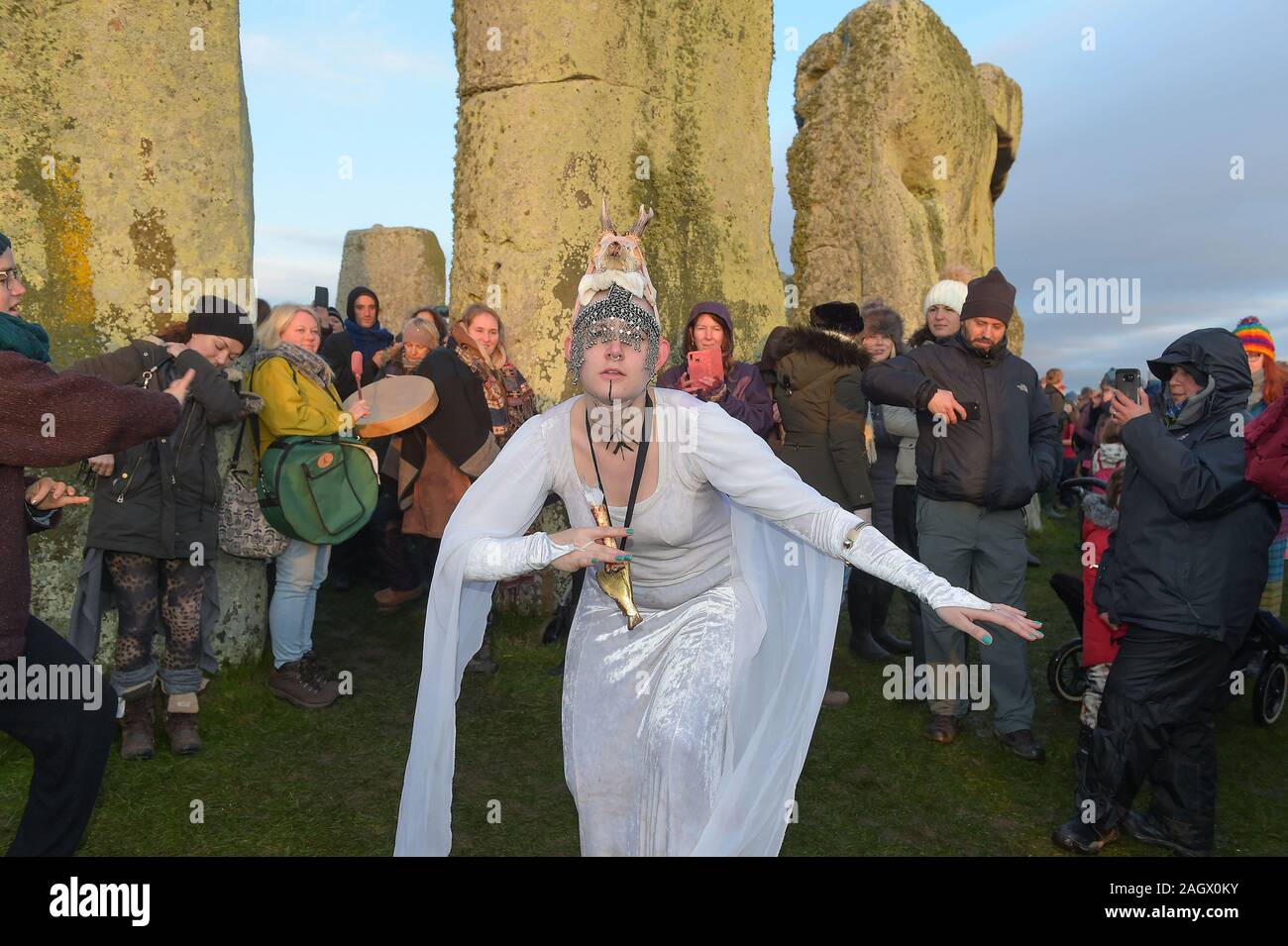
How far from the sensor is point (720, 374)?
534cm

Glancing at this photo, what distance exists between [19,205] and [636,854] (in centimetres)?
438

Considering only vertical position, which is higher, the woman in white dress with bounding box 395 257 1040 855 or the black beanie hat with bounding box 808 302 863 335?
the black beanie hat with bounding box 808 302 863 335

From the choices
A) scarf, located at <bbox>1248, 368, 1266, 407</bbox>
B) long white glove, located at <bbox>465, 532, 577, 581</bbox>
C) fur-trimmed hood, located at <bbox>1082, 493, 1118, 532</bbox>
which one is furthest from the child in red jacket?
long white glove, located at <bbox>465, 532, 577, 581</bbox>

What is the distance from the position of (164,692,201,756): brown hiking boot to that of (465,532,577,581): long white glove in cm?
257

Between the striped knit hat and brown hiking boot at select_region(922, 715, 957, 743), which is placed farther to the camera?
the striped knit hat

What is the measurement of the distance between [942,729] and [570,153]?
418cm

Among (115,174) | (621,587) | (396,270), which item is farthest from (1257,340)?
(396,270)

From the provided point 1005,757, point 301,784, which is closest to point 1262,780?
point 1005,757

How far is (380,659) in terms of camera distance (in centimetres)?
596

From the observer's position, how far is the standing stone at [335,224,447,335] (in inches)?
710

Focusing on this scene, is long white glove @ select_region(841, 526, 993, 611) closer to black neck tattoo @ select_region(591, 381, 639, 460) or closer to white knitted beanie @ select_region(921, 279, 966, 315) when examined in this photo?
black neck tattoo @ select_region(591, 381, 639, 460)

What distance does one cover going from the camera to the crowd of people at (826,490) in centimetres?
299

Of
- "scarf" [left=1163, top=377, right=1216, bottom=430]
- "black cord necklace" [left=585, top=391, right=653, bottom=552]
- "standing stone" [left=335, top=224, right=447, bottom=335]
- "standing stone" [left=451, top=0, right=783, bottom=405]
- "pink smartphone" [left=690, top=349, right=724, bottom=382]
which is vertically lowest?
"black cord necklace" [left=585, top=391, right=653, bottom=552]

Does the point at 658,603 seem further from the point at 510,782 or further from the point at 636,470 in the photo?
the point at 510,782
